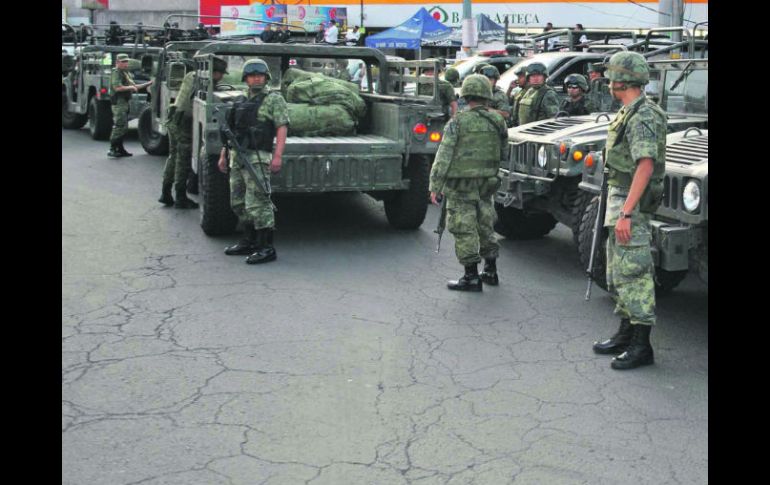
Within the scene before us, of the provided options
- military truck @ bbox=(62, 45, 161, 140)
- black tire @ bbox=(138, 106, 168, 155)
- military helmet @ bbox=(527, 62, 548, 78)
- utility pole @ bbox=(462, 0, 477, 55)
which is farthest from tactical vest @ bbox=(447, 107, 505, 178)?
utility pole @ bbox=(462, 0, 477, 55)

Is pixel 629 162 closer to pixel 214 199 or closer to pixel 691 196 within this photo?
pixel 691 196

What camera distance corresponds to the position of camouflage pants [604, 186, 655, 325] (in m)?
5.36

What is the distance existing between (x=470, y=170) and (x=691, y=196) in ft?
5.70

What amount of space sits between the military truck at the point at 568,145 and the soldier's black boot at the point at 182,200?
3.62 meters

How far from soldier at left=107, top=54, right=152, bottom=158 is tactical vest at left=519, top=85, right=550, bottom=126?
6.17 metres

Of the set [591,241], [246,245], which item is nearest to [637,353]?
[591,241]

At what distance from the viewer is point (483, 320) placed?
20.9 feet

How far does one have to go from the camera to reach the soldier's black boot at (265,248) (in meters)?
7.91

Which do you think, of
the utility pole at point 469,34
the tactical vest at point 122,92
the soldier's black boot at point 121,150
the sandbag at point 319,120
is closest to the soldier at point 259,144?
the sandbag at point 319,120

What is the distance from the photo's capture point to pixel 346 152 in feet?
28.3

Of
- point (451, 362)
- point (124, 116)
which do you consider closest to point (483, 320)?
point (451, 362)

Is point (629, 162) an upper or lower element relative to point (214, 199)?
upper

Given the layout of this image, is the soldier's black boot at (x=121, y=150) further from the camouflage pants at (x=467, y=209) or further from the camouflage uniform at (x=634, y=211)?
the camouflage uniform at (x=634, y=211)
